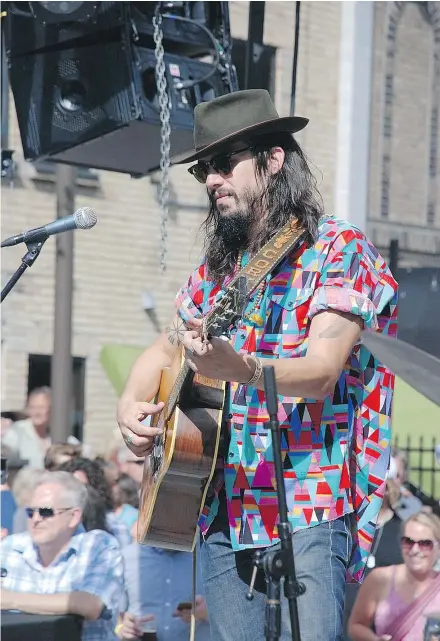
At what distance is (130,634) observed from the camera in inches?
237

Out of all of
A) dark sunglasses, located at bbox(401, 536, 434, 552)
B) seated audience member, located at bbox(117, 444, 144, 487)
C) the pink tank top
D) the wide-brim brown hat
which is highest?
the wide-brim brown hat

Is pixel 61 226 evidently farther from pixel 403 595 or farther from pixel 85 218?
pixel 403 595

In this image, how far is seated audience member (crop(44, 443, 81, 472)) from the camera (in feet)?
25.9

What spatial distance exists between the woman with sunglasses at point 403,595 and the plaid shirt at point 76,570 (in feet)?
4.08

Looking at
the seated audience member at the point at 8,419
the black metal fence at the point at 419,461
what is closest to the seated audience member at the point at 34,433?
the seated audience member at the point at 8,419

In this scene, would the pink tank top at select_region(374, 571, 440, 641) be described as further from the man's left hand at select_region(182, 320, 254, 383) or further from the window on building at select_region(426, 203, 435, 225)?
the window on building at select_region(426, 203, 435, 225)

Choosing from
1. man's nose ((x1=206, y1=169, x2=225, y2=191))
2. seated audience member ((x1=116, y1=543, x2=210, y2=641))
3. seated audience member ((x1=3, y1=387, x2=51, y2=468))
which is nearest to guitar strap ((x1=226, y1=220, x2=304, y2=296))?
man's nose ((x1=206, y1=169, x2=225, y2=191))

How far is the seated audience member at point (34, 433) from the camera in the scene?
9719 millimetres

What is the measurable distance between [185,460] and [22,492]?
15.8 feet

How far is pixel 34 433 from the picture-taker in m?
10.1

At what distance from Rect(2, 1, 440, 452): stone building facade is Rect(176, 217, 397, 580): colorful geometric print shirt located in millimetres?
9497

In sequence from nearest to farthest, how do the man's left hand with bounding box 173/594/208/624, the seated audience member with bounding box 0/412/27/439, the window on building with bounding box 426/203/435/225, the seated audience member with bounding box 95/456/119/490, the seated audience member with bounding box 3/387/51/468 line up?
the man's left hand with bounding box 173/594/208/624 < the seated audience member with bounding box 95/456/119/490 < the seated audience member with bounding box 0/412/27/439 < the seated audience member with bounding box 3/387/51/468 < the window on building with bounding box 426/203/435/225

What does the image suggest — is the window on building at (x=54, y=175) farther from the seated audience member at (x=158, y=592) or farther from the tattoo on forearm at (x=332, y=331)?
the tattoo on forearm at (x=332, y=331)

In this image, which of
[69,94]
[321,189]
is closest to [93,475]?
[69,94]
